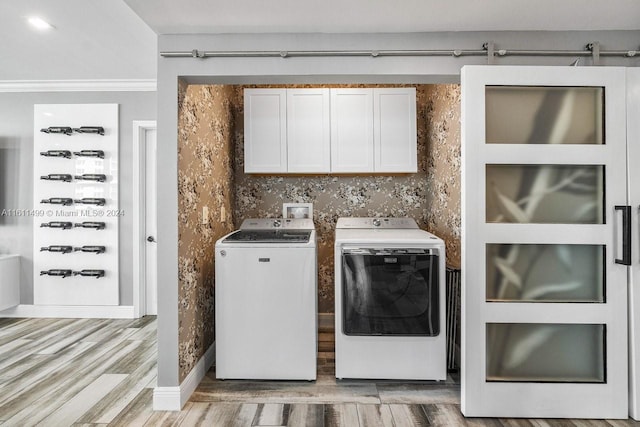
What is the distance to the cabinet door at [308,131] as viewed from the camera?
125 inches

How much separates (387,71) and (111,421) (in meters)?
2.47

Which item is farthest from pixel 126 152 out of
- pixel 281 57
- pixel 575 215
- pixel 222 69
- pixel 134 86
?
pixel 575 215

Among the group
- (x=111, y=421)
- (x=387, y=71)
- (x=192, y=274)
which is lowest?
(x=111, y=421)

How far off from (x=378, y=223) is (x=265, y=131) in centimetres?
125

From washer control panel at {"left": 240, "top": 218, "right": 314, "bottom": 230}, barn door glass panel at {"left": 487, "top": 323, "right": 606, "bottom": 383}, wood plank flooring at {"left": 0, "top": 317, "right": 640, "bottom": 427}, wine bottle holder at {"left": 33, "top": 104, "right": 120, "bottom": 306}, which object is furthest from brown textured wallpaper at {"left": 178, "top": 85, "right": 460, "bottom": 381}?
wine bottle holder at {"left": 33, "top": 104, "right": 120, "bottom": 306}

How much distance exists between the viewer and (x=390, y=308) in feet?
8.09

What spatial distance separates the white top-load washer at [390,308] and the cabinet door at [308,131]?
937mm

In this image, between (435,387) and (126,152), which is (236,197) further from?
(435,387)

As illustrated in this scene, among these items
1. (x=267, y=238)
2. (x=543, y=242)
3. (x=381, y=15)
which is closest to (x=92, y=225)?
(x=267, y=238)

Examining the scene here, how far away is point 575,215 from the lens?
82.7 inches

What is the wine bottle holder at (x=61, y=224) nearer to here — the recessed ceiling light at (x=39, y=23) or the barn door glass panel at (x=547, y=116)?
the recessed ceiling light at (x=39, y=23)

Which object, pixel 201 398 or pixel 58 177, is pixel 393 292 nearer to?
pixel 201 398

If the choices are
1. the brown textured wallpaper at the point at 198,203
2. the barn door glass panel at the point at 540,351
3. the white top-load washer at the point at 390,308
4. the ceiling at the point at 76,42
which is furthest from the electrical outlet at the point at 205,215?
the barn door glass panel at the point at 540,351

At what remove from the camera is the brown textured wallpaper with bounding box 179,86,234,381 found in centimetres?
230
